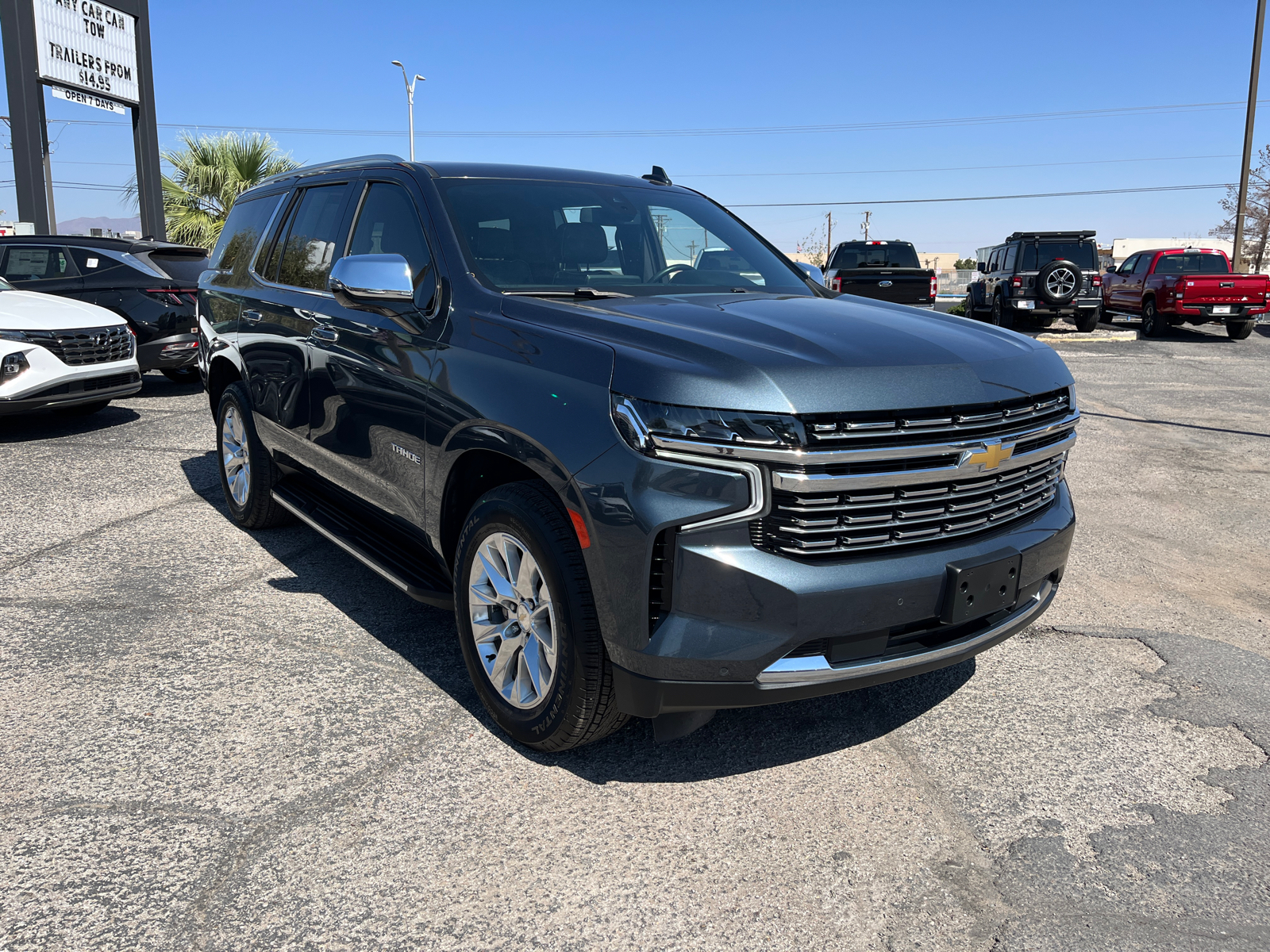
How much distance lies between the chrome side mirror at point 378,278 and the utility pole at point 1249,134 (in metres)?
31.2

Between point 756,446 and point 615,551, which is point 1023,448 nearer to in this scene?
point 756,446

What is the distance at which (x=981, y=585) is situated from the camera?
9.38ft

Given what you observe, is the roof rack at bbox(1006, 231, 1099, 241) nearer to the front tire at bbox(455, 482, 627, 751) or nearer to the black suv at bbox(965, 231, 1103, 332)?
the black suv at bbox(965, 231, 1103, 332)

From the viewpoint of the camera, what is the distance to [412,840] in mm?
2773

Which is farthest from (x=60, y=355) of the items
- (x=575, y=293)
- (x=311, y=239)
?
(x=575, y=293)

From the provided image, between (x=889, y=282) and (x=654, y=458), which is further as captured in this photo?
(x=889, y=282)

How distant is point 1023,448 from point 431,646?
8.19ft

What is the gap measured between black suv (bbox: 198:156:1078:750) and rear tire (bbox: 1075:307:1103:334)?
60.9ft

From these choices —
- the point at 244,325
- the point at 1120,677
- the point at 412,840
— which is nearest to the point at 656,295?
the point at 412,840

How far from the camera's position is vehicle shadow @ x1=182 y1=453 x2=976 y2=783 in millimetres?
3221

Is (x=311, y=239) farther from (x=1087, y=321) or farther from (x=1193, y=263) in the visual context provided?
(x=1193, y=263)

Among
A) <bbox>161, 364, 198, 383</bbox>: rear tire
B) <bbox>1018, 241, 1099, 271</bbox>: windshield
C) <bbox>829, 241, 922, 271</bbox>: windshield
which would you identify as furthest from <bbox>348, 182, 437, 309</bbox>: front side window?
<bbox>1018, 241, 1099, 271</bbox>: windshield

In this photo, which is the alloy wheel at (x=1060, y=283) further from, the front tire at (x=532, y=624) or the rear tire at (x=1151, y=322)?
the front tire at (x=532, y=624)

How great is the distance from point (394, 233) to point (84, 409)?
7411 millimetres
